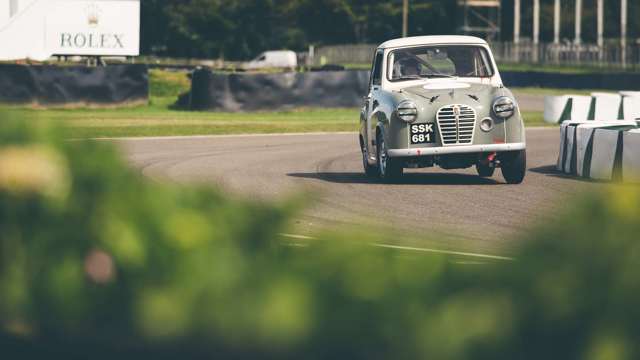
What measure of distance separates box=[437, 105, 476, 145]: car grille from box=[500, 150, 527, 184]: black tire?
2.37ft

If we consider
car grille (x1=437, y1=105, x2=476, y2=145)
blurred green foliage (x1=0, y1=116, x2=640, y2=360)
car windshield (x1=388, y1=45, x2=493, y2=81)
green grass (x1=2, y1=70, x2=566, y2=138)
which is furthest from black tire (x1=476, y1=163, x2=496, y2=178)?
blurred green foliage (x1=0, y1=116, x2=640, y2=360)

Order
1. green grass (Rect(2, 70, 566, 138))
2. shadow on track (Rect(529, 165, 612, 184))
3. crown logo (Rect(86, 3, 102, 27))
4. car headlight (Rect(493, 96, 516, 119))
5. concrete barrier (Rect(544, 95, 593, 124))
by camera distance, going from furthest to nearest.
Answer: crown logo (Rect(86, 3, 102, 27)) < concrete barrier (Rect(544, 95, 593, 124)) < green grass (Rect(2, 70, 566, 138)) < shadow on track (Rect(529, 165, 612, 184)) < car headlight (Rect(493, 96, 516, 119))

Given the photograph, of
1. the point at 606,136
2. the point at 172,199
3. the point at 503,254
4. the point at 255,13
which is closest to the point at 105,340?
the point at 172,199

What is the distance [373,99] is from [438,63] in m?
0.99

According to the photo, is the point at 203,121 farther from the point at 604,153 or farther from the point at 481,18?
the point at 481,18

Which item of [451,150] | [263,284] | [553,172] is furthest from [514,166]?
[263,284]

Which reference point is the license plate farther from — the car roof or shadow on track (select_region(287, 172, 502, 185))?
the car roof

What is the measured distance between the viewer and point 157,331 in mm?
2152

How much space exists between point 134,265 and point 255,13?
102686mm

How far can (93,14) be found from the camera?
4950 centimetres

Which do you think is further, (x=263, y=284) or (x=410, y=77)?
(x=410, y=77)

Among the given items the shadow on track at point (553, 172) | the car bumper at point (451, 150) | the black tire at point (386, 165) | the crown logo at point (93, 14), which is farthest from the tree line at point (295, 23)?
the car bumper at point (451, 150)

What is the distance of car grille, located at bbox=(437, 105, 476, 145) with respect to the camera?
16266mm

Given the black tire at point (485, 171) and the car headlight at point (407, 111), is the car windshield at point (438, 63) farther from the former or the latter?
the black tire at point (485, 171)
